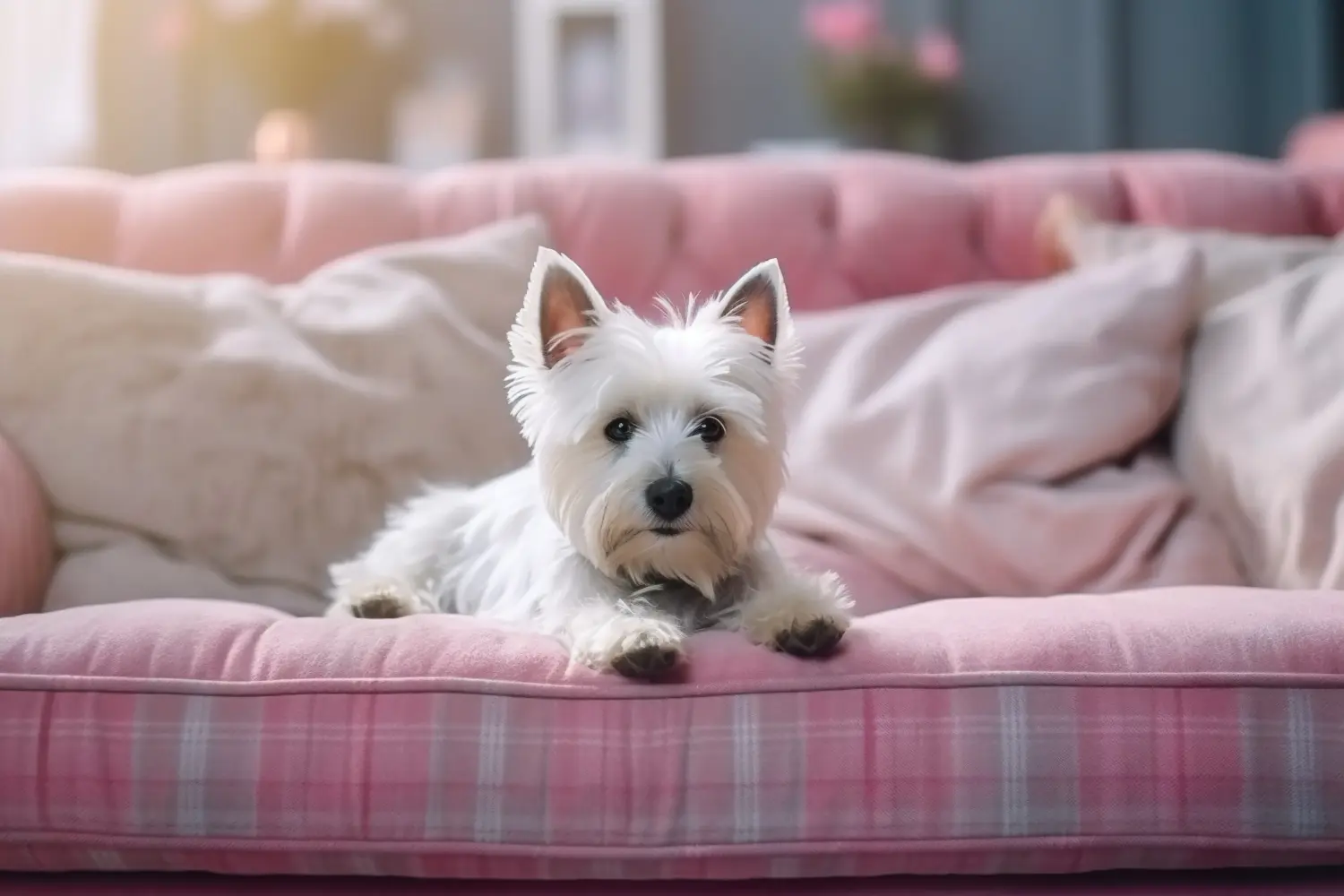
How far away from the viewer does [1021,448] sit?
5.73ft

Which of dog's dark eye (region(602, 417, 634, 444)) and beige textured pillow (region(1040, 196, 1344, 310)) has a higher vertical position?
beige textured pillow (region(1040, 196, 1344, 310))

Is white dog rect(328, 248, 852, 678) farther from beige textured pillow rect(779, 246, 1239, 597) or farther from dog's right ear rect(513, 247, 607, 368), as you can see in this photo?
beige textured pillow rect(779, 246, 1239, 597)

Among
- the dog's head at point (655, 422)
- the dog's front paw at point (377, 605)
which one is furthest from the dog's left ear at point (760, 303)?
the dog's front paw at point (377, 605)

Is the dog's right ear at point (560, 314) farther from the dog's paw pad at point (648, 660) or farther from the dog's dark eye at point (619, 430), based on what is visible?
the dog's paw pad at point (648, 660)

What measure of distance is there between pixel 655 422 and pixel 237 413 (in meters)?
0.77

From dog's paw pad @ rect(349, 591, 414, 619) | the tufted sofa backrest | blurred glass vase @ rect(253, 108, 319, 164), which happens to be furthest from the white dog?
blurred glass vase @ rect(253, 108, 319, 164)

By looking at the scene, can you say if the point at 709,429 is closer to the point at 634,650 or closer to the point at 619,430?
the point at 619,430

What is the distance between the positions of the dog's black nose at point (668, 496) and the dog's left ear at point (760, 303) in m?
0.21

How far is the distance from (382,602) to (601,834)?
572mm

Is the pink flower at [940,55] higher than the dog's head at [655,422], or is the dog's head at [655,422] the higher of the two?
the pink flower at [940,55]

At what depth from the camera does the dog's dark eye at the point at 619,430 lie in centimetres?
133

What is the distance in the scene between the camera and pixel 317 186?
7.30 feet

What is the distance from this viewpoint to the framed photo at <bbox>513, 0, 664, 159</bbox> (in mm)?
3680

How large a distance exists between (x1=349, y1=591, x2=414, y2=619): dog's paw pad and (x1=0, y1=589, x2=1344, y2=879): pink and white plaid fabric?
0.38 m
